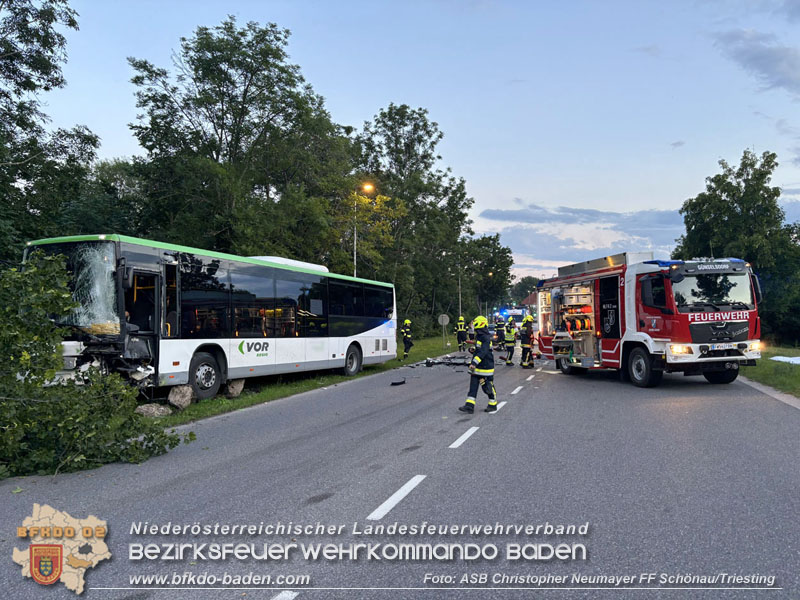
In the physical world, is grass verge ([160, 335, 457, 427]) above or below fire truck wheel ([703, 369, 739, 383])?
below

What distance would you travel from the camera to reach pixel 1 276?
7.00 metres

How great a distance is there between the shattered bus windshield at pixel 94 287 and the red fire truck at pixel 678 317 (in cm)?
1188

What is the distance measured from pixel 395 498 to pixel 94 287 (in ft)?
26.1

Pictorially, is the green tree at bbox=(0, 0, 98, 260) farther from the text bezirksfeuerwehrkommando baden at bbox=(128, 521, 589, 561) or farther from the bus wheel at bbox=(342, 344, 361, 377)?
the text bezirksfeuerwehrkommando baden at bbox=(128, 521, 589, 561)

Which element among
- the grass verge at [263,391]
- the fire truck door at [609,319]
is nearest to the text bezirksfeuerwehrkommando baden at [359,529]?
the grass verge at [263,391]

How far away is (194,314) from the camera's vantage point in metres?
12.5

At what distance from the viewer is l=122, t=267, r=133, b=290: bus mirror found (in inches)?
416

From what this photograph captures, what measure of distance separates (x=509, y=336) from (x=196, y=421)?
51.5ft

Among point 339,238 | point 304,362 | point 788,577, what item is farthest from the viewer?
point 339,238

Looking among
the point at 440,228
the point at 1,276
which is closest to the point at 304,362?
the point at 1,276

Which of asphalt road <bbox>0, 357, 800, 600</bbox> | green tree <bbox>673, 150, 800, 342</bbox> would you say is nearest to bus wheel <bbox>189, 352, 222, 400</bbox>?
asphalt road <bbox>0, 357, 800, 600</bbox>

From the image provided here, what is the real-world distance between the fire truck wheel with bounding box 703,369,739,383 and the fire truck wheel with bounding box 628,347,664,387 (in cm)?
169

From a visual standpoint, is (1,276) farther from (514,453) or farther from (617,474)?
(617,474)

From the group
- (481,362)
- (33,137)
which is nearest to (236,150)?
(33,137)
